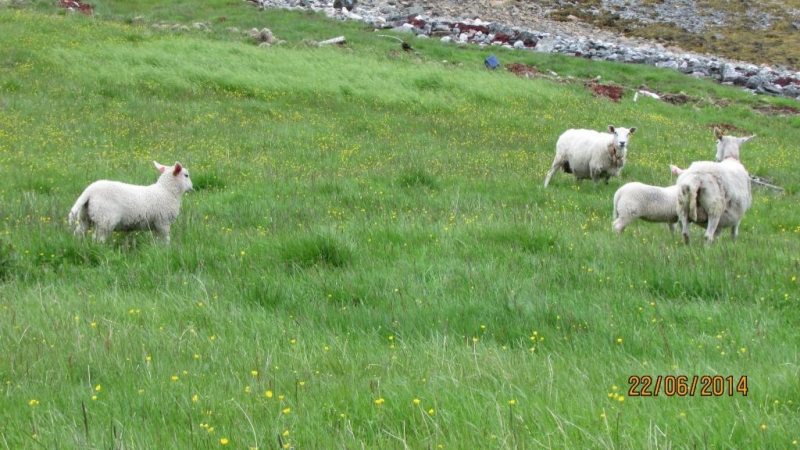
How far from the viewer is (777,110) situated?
3462 centimetres

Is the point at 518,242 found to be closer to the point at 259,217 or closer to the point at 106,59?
the point at 259,217

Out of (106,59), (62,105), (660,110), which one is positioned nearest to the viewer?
(62,105)

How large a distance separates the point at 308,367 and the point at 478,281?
9.01 feet

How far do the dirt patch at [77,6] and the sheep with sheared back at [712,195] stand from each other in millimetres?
35120

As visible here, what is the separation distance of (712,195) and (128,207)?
7540 mm

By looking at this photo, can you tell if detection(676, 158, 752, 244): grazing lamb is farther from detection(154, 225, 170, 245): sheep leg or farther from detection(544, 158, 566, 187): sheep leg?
detection(154, 225, 170, 245): sheep leg

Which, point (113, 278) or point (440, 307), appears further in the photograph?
point (113, 278)

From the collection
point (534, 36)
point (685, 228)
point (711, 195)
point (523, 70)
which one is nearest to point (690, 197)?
point (711, 195)

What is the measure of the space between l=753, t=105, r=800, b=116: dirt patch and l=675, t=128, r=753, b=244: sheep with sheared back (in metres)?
26.2

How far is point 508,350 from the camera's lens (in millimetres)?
5301

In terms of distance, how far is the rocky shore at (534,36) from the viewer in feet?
144

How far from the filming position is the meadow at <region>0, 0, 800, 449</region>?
382cm

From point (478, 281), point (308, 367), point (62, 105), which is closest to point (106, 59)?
point (62, 105)
